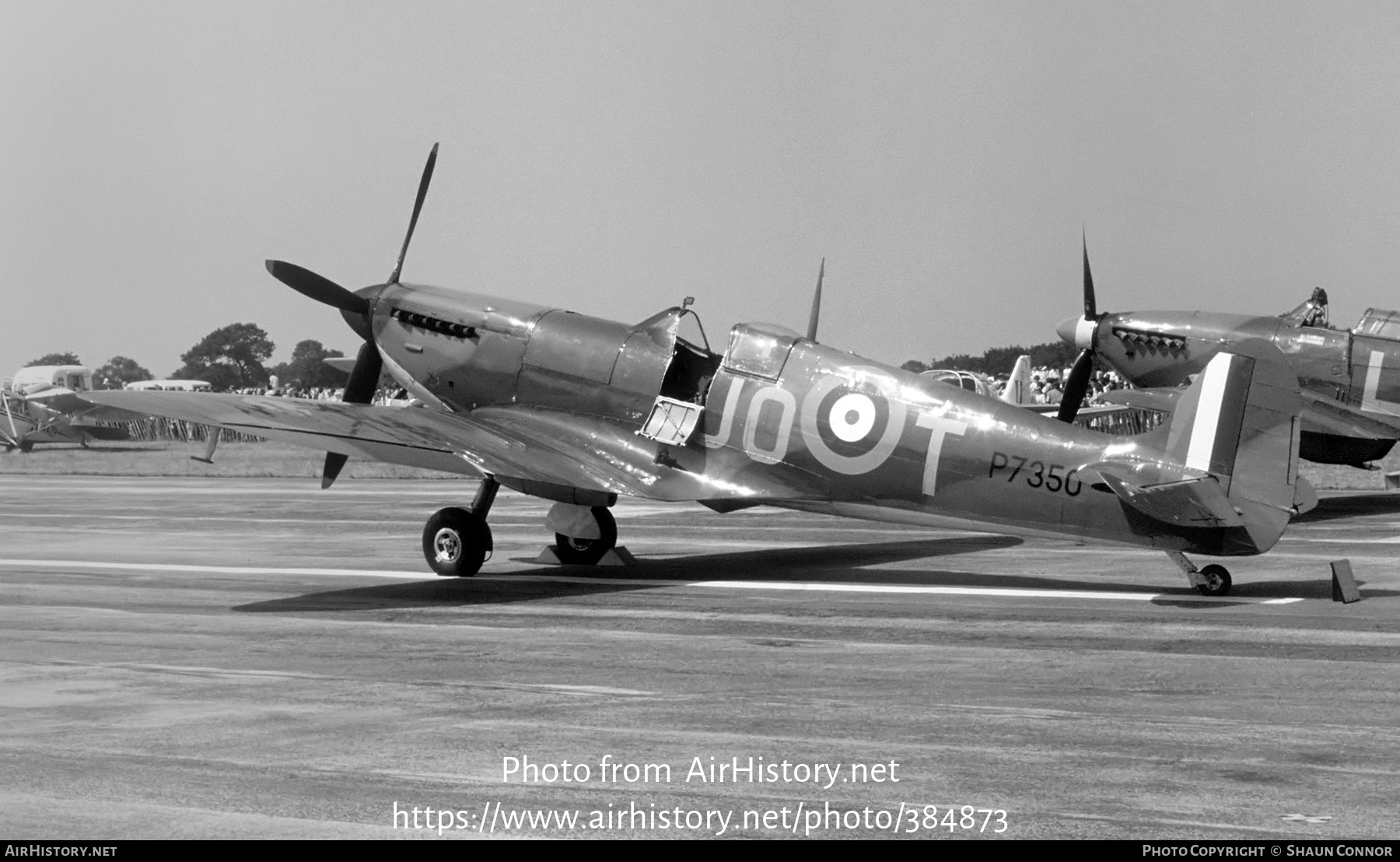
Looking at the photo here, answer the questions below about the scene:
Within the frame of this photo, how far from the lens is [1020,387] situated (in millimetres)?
42125

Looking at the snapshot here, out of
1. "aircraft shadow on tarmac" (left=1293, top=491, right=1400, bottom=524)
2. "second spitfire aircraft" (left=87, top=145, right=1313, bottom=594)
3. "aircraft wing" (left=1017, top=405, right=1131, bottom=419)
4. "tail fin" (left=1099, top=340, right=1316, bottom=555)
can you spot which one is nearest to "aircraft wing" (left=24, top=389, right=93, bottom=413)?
"aircraft wing" (left=1017, top=405, right=1131, bottom=419)

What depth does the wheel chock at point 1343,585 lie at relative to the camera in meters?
10.9

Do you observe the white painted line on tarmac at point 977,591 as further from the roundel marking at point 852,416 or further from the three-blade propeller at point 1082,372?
the three-blade propeller at point 1082,372

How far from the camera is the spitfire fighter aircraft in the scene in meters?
20.5

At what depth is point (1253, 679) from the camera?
317 inches

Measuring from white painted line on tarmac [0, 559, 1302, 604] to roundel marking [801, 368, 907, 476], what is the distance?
3.47 ft

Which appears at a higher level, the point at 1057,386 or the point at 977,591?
the point at 1057,386

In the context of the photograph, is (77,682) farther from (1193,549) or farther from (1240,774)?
(1193,549)

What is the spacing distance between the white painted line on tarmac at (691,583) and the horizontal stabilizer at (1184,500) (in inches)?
35.5

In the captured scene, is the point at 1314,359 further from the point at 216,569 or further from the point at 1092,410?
the point at 216,569

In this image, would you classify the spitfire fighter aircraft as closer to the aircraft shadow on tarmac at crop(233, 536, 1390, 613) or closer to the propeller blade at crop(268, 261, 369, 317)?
the aircraft shadow on tarmac at crop(233, 536, 1390, 613)

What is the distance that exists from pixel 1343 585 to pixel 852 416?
3.93 meters

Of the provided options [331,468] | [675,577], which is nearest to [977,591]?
[675,577]

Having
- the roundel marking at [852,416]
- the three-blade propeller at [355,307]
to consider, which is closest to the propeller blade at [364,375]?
the three-blade propeller at [355,307]
